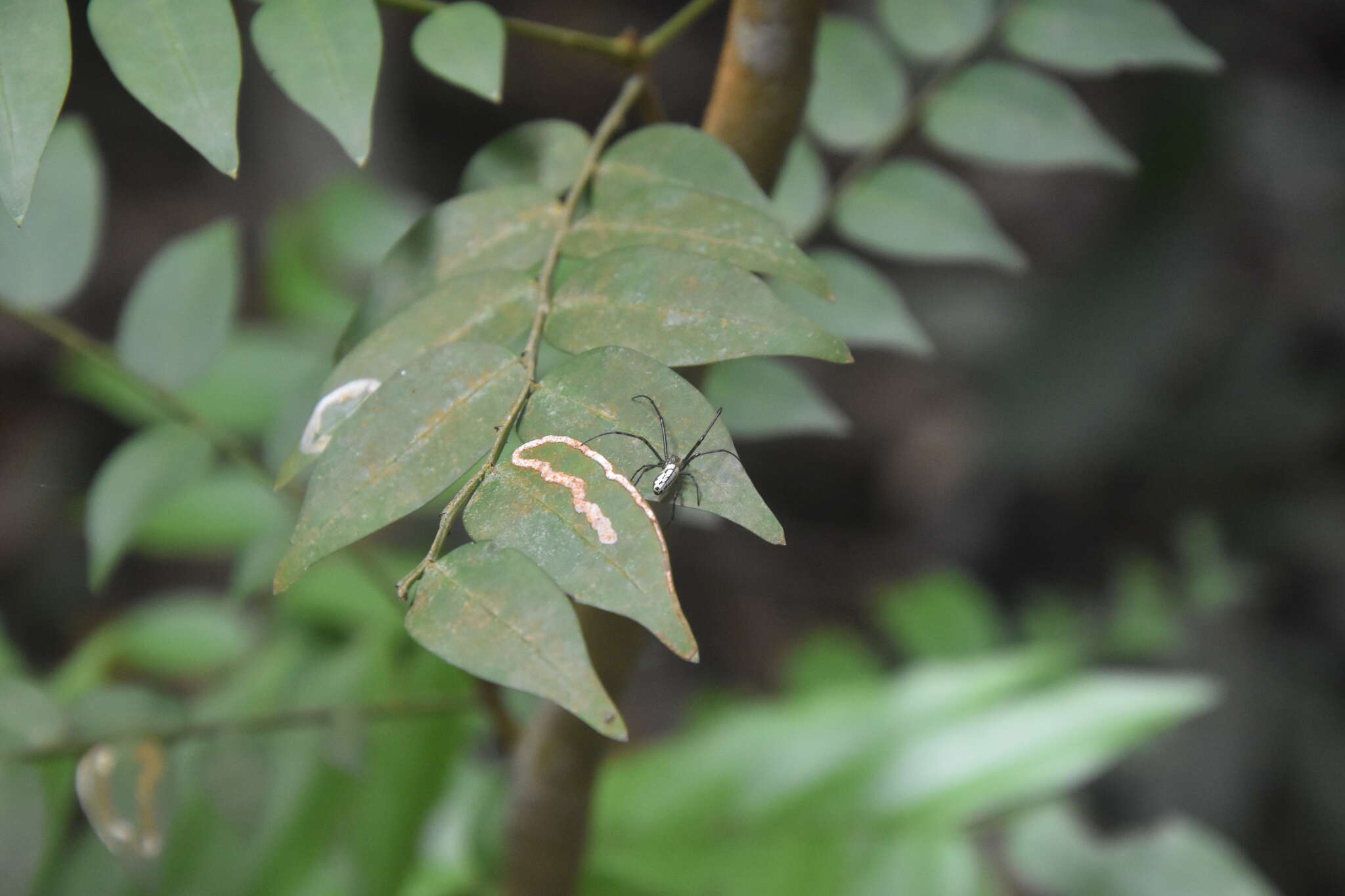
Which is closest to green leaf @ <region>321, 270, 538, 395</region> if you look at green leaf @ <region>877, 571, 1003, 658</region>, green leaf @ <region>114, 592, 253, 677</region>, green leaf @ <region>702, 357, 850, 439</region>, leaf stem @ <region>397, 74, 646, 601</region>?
leaf stem @ <region>397, 74, 646, 601</region>

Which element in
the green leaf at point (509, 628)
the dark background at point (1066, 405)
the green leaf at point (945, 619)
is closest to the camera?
the green leaf at point (509, 628)

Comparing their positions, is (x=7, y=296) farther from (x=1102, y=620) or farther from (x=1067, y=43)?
(x=1102, y=620)

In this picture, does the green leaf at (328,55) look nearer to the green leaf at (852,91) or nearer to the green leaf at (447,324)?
the green leaf at (447,324)

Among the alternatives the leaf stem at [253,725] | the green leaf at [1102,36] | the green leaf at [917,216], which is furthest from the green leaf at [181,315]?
the green leaf at [1102,36]

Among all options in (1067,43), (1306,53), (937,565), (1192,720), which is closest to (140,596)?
(937,565)

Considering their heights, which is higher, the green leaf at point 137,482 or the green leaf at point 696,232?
the green leaf at point 696,232

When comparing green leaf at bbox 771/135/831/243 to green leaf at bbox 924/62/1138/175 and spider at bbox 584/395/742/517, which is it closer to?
green leaf at bbox 924/62/1138/175
